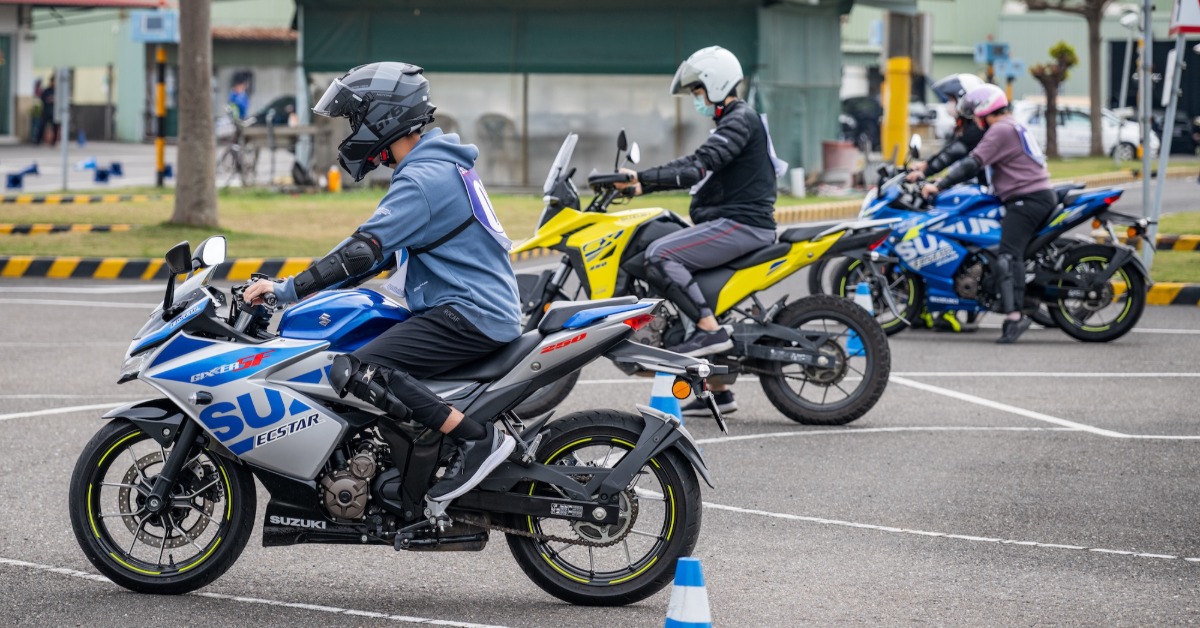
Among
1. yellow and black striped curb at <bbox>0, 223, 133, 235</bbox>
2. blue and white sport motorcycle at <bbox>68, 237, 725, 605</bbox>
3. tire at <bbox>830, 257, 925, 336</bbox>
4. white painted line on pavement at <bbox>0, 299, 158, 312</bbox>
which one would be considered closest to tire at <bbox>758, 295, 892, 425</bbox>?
blue and white sport motorcycle at <bbox>68, 237, 725, 605</bbox>

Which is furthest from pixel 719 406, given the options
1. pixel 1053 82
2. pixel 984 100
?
Answer: pixel 1053 82

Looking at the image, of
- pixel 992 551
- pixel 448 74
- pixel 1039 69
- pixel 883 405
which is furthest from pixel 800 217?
pixel 1039 69

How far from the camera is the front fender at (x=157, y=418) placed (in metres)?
5.94

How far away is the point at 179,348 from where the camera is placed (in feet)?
19.4

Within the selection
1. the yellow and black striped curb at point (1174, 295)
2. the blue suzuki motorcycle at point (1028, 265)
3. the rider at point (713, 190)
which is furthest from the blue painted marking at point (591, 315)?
the yellow and black striped curb at point (1174, 295)

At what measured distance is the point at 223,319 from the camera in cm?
597

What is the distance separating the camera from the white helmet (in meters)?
9.42

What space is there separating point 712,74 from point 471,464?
163 inches

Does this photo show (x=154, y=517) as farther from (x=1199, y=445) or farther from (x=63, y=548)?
(x=1199, y=445)

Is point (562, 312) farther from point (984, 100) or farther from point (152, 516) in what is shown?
point (984, 100)

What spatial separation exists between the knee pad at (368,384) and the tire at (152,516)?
58 cm

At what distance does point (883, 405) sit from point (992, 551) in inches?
137

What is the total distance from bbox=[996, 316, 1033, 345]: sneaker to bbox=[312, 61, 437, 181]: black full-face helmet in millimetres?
7695

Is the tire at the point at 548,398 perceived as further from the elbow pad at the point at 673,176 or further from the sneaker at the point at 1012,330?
the sneaker at the point at 1012,330
